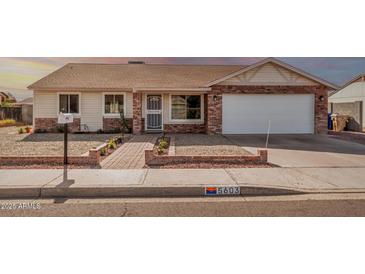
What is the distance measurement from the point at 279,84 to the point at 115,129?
9861 millimetres

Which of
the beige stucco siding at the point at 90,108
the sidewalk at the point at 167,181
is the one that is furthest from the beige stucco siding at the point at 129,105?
the sidewalk at the point at 167,181

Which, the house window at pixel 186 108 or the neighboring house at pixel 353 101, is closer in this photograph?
the house window at pixel 186 108

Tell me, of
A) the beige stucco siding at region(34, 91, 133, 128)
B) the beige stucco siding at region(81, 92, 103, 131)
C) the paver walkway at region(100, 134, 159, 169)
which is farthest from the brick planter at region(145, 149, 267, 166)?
the beige stucco siding at region(81, 92, 103, 131)

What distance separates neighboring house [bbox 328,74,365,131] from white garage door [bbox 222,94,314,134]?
7088 millimetres

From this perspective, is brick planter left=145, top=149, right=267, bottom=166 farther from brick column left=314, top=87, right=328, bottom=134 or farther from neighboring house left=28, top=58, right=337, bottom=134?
brick column left=314, top=87, right=328, bottom=134

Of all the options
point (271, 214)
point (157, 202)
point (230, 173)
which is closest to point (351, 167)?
point (230, 173)

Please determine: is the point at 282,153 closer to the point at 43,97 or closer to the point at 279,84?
the point at 279,84

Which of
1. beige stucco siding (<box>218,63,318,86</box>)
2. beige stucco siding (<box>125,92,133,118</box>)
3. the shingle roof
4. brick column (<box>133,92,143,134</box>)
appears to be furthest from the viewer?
beige stucco siding (<box>125,92,133,118</box>)

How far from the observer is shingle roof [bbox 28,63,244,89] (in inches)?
687

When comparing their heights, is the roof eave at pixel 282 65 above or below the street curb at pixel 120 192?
above

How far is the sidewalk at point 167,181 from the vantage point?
6.04m

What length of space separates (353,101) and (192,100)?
1386cm

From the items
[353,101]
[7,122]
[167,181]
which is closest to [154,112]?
[167,181]

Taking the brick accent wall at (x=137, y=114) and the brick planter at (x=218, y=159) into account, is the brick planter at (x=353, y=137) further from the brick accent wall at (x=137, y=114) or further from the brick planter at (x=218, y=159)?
the brick accent wall at (x=137, y=114)
